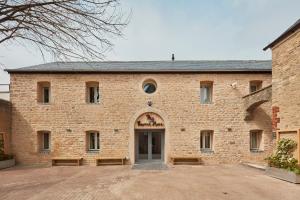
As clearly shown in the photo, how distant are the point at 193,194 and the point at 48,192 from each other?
15.6ft

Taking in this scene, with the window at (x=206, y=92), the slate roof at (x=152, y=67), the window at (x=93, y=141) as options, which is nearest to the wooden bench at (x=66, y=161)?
the window at (x=93, y=141)

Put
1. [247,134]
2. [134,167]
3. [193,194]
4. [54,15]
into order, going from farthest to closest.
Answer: [247,134] < [134,167] < [193,194] < [54,15]

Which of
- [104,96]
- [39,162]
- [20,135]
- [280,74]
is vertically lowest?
[39,162]

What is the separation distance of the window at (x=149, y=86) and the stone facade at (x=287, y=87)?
6565 mm

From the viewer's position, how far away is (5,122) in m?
14.7

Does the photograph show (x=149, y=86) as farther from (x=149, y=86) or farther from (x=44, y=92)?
(x=44, y=92)

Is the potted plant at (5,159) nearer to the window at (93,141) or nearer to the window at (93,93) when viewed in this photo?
the window at (93,141)

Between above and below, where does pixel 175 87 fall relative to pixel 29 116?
above

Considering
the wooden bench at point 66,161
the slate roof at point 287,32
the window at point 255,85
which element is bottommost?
the wooden bench at point 66,161

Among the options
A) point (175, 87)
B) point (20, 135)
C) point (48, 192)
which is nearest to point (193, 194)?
point (48, 192)

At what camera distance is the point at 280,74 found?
1160 cm

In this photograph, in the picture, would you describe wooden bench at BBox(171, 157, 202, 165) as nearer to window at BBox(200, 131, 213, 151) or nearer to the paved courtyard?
window at BBox(200, 131, 213, 151)

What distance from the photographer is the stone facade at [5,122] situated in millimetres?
14359

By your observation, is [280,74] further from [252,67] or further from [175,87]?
[175,87]
